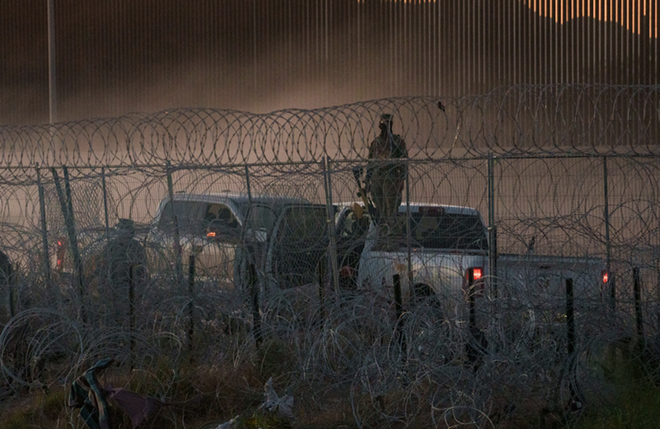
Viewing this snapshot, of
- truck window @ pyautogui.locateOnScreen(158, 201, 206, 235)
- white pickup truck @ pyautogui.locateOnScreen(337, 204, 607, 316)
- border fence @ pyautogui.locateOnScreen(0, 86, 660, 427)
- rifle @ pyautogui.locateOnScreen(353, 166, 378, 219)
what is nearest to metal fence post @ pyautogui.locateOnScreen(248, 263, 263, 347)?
border fence @ pyautogui.locateOnScreen(0, 86, 660, 427)

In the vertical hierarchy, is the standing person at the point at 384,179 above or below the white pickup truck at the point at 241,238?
above

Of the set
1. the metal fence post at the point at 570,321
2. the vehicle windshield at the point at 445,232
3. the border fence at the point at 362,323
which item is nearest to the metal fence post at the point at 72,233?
the border fence at the point at 362,323

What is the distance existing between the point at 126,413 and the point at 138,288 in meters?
2.05

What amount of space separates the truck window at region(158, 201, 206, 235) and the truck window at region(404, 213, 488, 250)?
220cm

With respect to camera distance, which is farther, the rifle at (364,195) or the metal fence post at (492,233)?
the rifle at (364,195)

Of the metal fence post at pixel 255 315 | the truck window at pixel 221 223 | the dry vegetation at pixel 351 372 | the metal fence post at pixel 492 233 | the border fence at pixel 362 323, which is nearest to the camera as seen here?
the dry vegetation at pixel 351 372

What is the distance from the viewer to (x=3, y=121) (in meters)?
22.2

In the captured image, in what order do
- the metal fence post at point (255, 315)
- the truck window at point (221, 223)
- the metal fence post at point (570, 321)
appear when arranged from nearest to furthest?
the metal fence post at point (570, 321), the metal fence post at point (255, 315), the truck window at point (221, 223)

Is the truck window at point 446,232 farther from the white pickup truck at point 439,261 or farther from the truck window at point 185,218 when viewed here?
the truck window at point 185,218

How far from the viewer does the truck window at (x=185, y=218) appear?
8133mm

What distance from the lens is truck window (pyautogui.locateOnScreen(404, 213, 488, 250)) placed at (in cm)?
822

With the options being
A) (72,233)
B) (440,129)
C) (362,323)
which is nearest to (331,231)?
(362,323)

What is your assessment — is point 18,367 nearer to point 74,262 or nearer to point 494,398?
point 74,262

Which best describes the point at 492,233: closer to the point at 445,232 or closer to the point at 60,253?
the point at 445,232
